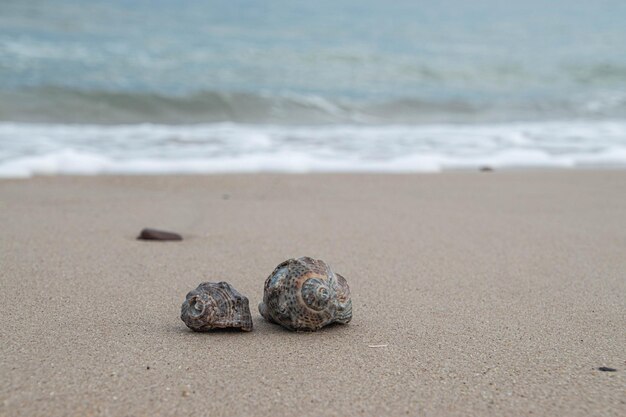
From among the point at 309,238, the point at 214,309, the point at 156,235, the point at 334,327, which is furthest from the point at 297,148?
the point at 214,309

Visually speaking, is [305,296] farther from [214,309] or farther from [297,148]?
[297,148]

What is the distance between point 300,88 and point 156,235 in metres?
9.16

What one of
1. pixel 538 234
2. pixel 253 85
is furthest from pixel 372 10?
pixel 538 234

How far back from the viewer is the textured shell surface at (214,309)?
2.44 metres

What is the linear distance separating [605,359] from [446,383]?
1.92 feet

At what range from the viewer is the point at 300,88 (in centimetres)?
1284

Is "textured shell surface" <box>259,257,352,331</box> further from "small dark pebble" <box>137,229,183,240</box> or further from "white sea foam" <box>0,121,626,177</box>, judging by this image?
"white sea foam" <box>0,121,626,177</box>

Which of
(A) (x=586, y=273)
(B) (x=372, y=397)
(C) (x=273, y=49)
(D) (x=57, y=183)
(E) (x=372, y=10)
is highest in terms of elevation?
(E) (x=372, y=10)

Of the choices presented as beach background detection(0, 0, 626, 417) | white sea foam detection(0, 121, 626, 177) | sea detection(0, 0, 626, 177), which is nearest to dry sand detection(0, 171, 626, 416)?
beach background detection(0, 0, 626, 417)

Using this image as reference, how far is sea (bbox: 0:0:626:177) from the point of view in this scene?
7.57 m

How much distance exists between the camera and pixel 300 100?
38.3 ft

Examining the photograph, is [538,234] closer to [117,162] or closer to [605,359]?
[605,359]

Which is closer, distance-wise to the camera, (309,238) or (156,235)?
(156,235)

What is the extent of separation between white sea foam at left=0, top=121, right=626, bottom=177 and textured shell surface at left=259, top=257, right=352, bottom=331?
165 inches
